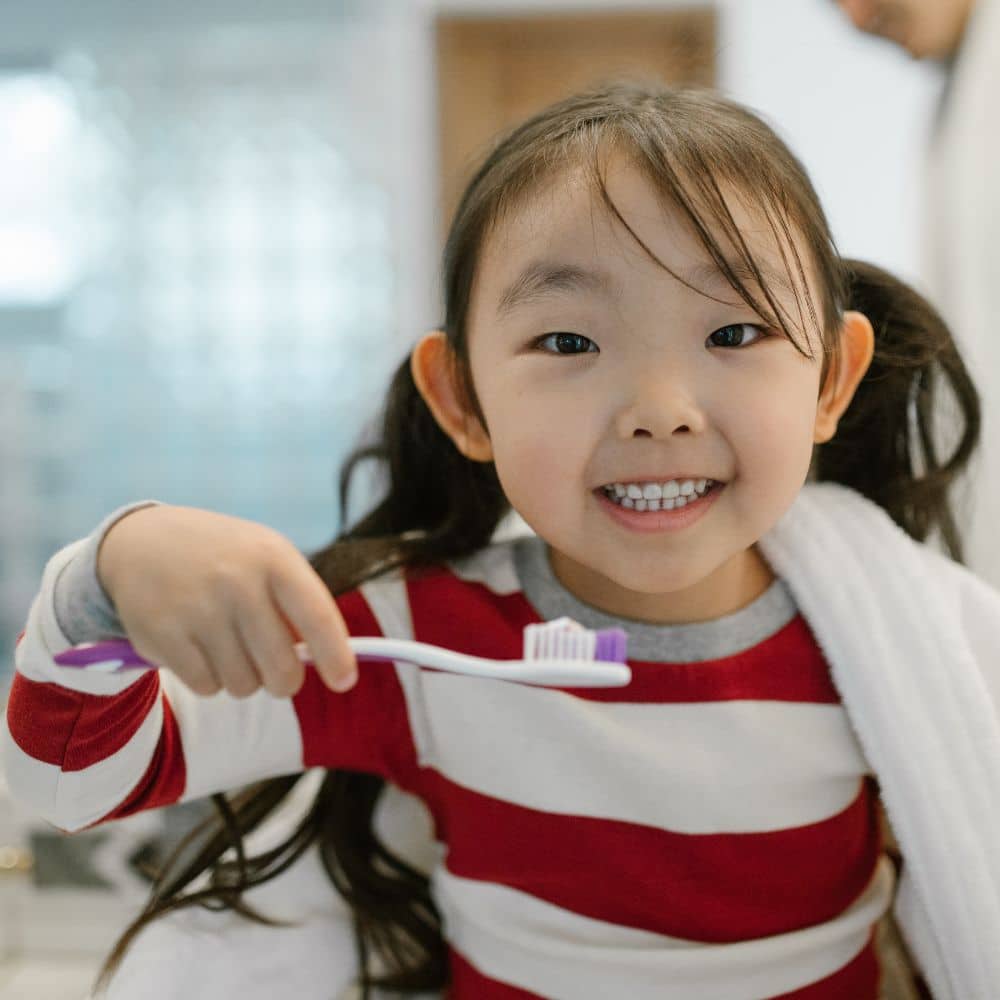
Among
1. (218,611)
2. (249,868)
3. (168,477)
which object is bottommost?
(168,477)

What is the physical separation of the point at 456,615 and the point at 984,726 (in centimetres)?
29

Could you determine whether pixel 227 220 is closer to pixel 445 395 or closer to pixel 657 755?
pixel 445 395

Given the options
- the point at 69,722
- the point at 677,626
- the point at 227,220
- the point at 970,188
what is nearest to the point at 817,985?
the point at 677,626

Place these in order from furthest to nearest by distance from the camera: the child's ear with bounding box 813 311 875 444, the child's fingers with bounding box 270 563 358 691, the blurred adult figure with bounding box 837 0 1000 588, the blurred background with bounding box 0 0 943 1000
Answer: the blurred background with bounding box 0 0 943 1000 < the blurred adult figure with bounding box 837 0 1000 588 < the child's ear with bounding box 813 311 875 444 < the child's fingers with bounding box 270 563 358 691

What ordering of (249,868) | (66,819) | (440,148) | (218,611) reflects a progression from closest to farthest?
(218,611) < (66,819) < (249,868) < (440,148)

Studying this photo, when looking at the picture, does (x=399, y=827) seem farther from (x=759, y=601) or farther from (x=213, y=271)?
(x=213, y=271)

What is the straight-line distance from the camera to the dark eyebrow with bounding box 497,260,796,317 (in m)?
0.48

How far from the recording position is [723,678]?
1.86 feet

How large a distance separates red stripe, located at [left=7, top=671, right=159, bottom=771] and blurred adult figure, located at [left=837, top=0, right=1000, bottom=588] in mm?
561

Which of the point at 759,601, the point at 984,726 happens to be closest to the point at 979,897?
the point at 984,726

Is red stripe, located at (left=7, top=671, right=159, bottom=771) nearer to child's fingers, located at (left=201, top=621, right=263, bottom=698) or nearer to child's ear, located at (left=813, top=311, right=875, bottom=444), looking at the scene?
child's fingers, located at (left=201, top=621, right=263, bottom=698)

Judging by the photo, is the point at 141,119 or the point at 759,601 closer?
the point at 759,601

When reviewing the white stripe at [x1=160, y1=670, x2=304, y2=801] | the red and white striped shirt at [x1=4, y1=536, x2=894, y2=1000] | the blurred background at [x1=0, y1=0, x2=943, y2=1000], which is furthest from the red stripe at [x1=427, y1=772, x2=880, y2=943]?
the blurred background at [x1=0, y1=0, x2=943, y2=1000]

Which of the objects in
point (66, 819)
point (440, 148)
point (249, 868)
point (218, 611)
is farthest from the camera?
point (440, 148)
